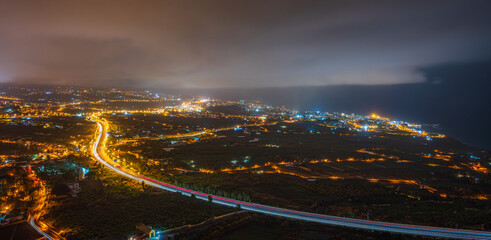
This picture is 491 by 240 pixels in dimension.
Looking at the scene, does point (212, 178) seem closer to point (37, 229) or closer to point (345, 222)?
point (345, 222)

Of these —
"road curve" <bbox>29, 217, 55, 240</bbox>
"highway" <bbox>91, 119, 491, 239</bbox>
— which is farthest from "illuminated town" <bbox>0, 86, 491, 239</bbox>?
"highway" <bbox>91, 119, 491, 239</bbox>

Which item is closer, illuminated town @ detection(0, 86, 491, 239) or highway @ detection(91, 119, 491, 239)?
highway @ detection(91, 119, 491, 239)

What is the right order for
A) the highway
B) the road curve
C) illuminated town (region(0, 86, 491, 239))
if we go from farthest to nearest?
illuminated town (region(0, 86, 491, 239)) → the highway → the road curve

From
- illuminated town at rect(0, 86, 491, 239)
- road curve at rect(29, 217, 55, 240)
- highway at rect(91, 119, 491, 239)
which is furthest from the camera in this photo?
illuminated town at rect(0, 86, 491, 239)

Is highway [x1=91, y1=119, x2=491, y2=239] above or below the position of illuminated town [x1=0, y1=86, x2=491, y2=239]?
above

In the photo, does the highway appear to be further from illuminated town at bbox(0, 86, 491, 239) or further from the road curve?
A: the road curve

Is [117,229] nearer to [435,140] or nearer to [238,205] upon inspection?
[238,205]

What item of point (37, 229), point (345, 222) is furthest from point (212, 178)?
point (37, 229)

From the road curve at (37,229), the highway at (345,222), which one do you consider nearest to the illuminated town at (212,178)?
the road curve at (37,229)

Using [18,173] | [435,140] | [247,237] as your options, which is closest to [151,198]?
[247,237]
